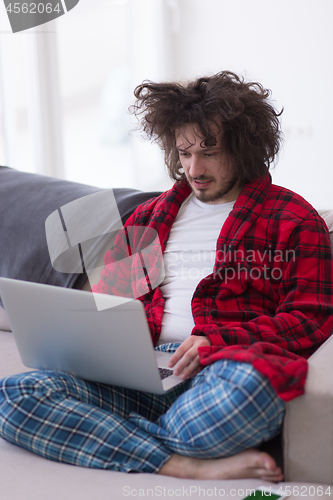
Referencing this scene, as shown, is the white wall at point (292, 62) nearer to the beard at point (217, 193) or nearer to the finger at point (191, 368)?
the beard at point (217, 193)

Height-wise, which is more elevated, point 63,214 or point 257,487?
point 63,214

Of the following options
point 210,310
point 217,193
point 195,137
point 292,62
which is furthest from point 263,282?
point 292,62

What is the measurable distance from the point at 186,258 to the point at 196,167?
9.5 inches

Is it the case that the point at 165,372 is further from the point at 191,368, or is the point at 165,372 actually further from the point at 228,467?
the point at 228,467

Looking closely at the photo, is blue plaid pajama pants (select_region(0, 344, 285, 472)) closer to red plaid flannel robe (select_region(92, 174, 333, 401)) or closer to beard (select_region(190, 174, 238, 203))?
red plaid flannel robe (select_region(92, 174, 333, 401))

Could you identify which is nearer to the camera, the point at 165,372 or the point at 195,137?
the point at 165,372

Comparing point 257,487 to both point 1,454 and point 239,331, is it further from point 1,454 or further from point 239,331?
point 1,454

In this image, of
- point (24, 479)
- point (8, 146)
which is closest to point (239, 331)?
point (24, 479)

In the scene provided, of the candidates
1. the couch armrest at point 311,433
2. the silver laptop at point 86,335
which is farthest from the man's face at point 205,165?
the couch armrest at point 311,433

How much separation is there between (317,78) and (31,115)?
1763 mm

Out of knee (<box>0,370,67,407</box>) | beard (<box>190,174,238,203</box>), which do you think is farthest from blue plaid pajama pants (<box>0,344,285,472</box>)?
beard (<box>190,174,238,203</box>)

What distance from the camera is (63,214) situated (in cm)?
169

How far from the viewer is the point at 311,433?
2.96ft

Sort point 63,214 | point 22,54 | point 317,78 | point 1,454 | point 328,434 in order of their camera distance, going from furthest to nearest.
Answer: point 317,78 → point 22,54 → point 63,214 → point 1,454 → point 328,434
